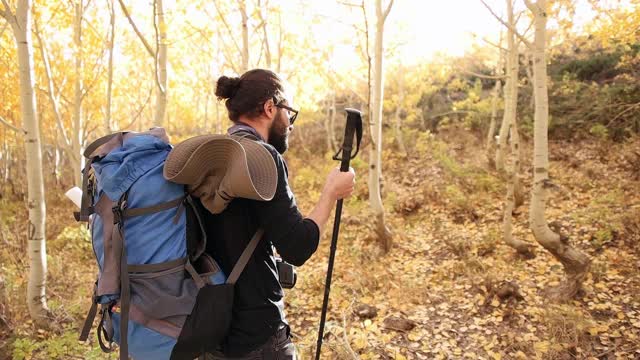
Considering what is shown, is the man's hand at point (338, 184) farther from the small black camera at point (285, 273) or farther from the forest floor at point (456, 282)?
the forest floor at point (456, 282)

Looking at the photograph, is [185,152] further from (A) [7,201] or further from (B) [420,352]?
(A) [7,201]

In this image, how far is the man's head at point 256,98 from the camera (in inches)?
64.7

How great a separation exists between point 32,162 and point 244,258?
3.85 meters

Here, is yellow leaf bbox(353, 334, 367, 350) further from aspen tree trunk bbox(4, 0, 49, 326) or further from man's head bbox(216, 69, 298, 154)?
aspen tree trunk bbox(4, 0, 49, 326)

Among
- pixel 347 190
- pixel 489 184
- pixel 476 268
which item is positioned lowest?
pixel 476 268

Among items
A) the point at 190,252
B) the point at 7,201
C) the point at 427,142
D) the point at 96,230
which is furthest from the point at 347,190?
the point at 7,201

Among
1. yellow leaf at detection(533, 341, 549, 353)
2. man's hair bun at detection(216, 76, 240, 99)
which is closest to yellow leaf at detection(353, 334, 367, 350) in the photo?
yellow leaf at detection(533, 341, 549, 353)

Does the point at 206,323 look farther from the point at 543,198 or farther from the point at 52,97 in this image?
the point at 52,97

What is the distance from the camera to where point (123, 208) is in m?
1.37

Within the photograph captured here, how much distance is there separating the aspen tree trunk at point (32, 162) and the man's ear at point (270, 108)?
363 centimetres

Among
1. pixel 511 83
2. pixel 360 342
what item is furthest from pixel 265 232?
pixel 511 83

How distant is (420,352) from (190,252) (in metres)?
3.43

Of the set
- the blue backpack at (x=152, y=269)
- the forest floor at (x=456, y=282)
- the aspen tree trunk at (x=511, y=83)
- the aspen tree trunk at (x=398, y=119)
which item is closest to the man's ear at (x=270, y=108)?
the blue backpack at (x=152, y=269)

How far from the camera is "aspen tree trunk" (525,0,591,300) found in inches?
176
